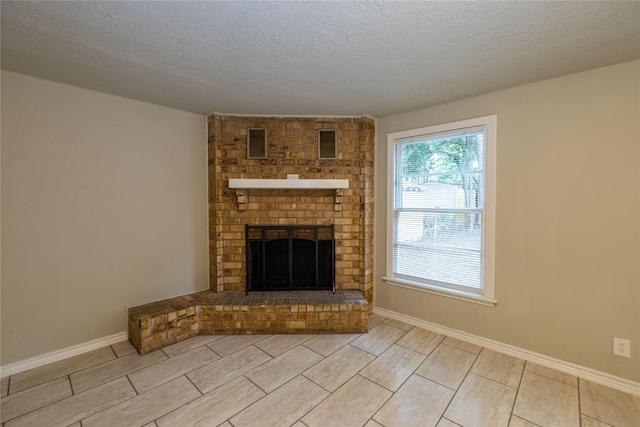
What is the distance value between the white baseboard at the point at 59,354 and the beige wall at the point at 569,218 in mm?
3416

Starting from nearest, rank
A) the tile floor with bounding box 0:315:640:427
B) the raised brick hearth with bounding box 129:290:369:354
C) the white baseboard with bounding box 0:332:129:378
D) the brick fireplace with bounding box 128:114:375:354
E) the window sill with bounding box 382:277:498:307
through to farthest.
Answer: the tile floor with bounding box 0:315:640:427 < the white baseboard with bounding box 0:332:129:378 < the window sill with bounding box 382:277:498:307 < the raised brick hearth with bounding box 129:290:369:354 < the brick fireplace with bounding box 128:114:375:354

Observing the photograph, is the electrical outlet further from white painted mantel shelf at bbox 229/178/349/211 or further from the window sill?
white painted mantel shelf at bbox 229/178/349/211

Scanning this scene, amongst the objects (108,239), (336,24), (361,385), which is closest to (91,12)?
(336,24)

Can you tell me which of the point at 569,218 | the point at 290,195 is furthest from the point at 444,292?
the point at 290,195

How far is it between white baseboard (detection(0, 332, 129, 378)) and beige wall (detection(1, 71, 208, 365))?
1.6 inches

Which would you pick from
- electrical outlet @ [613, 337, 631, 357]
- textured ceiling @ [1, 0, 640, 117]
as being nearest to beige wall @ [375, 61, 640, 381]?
electrical outlet @ [613, 337, 631, 357]

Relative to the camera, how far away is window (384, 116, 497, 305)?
251 cm

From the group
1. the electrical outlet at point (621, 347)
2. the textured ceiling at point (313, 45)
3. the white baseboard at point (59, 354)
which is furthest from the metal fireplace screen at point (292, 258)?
the electrical outlet at point (621, 347)

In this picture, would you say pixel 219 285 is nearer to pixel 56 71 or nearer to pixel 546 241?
pixel 56 71

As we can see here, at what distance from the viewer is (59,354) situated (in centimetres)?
227

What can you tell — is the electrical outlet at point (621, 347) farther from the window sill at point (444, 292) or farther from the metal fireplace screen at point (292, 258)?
the metal fireplace screen at point (292, 258)

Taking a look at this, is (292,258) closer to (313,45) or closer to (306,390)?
(306,390)

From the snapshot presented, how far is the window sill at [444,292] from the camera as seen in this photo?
2.50 m

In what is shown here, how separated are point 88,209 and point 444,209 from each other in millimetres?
3401
